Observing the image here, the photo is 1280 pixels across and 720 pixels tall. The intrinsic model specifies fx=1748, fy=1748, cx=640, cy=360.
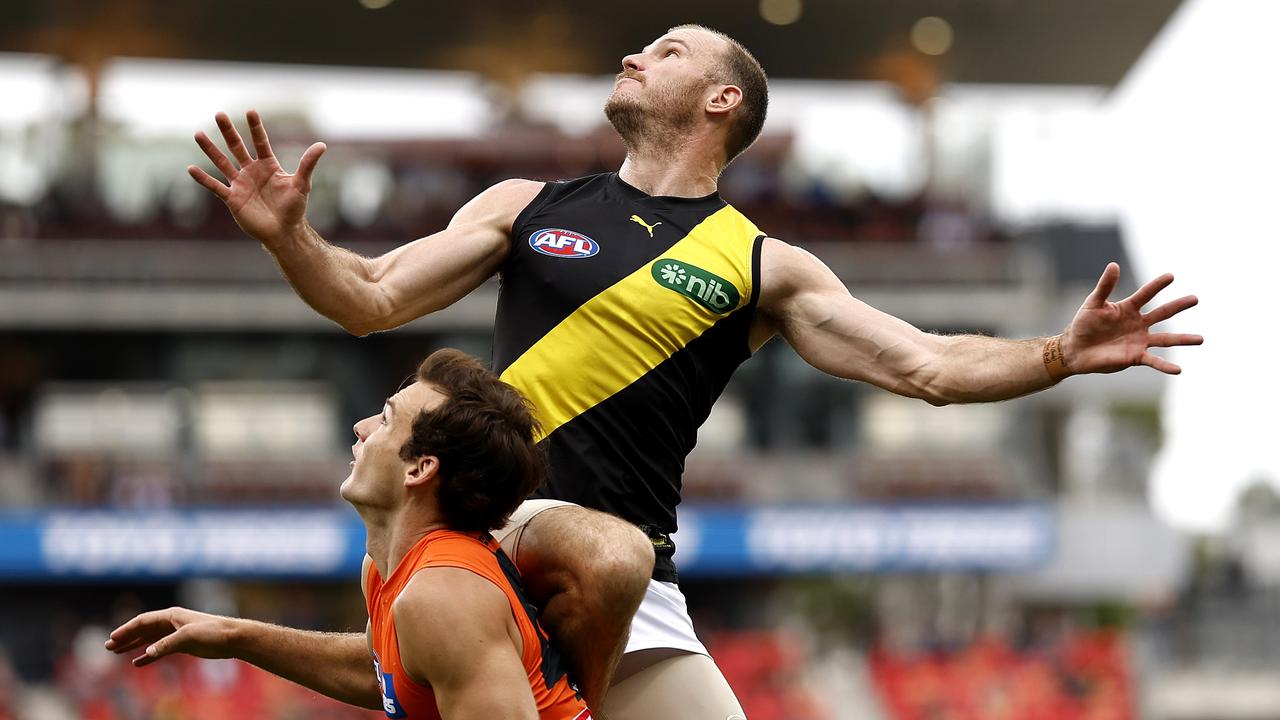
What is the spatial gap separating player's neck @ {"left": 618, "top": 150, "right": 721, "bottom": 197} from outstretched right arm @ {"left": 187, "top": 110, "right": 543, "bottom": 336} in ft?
1.07

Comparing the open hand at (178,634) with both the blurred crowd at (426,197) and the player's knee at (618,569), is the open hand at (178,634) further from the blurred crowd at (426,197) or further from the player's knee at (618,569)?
the blurred crowd at (426,197)

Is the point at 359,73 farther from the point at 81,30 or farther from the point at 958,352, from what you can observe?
the point at 958,352

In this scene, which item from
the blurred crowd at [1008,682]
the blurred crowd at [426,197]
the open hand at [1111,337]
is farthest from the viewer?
the blurred crowd at [426,197]

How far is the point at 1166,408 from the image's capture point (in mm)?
52969

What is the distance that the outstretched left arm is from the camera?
4809mm

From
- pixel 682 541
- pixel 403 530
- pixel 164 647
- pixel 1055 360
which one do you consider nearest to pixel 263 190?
pixel 403 530

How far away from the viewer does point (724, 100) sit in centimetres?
558

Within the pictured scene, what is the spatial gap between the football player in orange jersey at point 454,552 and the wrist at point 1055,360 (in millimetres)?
1247

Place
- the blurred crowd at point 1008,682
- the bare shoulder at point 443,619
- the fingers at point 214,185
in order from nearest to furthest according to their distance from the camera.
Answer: the bare shoulder at point 443,619 < the fingers at point 214,185 < the blurred crowd at point 1008,682

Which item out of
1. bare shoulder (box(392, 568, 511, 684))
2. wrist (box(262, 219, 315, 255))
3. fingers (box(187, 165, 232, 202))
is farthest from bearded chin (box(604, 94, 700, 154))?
bare shoulder (box(392, 568, 511, 684))

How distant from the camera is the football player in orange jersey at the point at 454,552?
423cm

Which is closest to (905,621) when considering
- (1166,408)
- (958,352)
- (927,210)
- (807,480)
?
(807,480)

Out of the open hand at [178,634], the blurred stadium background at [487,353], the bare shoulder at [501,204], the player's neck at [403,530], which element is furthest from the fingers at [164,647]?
the blurred stadium background at [487,353]

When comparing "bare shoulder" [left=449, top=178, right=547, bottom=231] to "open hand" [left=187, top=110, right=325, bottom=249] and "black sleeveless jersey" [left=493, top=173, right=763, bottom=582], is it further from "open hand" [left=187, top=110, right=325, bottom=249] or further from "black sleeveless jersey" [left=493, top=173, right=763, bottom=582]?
"open hand" [left=187, top=110, right=325, bottom=249]
